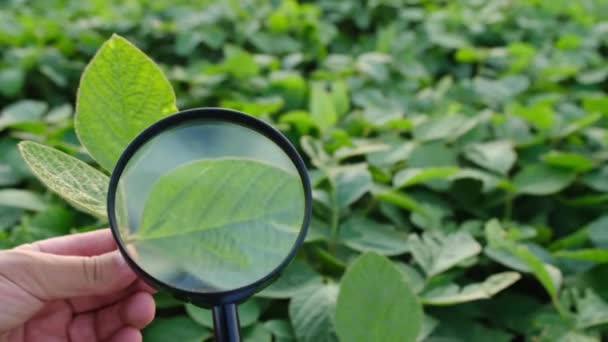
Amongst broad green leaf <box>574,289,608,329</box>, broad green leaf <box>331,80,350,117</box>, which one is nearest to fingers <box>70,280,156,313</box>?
broad green leaf <box>574,289,608,329</box>

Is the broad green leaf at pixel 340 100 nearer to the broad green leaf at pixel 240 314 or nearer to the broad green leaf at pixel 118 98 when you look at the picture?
the broad green leaf at pixel 240 314

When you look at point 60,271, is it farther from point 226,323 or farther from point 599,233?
point 599,233

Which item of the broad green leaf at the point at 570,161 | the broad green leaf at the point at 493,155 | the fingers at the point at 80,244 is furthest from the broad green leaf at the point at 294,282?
the broad green leaf at the point at 570,161

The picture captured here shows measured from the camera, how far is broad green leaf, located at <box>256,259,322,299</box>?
1.09 metres

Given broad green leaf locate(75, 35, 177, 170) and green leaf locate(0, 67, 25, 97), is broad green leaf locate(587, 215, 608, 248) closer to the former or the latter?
broad green leaf locate(75, 35, 177, 170)

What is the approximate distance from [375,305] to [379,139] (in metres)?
0.72

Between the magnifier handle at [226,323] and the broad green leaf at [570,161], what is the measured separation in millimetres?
890

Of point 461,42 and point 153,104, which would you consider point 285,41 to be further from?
point 153,104

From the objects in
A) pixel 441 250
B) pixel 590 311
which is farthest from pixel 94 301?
pixel 590 311

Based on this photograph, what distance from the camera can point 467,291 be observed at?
3.66 feet

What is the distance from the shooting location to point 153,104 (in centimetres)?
84

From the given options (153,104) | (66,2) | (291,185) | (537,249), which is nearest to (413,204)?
(537,249)

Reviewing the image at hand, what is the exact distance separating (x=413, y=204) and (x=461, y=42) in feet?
3.42

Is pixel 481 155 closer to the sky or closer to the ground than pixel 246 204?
closer to the ground
